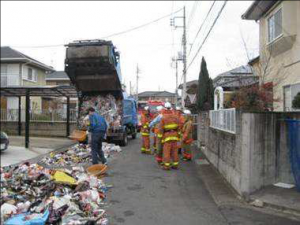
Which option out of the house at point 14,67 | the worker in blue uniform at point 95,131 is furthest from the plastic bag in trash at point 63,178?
the worker in blue uniform at point 95,131

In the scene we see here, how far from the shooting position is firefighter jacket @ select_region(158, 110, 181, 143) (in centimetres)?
1102

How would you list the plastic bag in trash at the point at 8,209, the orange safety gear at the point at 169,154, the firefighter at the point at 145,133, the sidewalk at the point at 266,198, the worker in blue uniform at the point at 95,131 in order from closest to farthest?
the plastic bag in trash at the point at 8,209 < the sidewalk at the point at 266,198 < the worker in blue uniform at the point at 95,131 < the orange safety gear at the point at 169,154 < the firefighter at the point at 145,133

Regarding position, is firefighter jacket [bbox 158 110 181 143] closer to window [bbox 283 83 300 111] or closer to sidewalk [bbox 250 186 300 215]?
sidewalk [bbox 250 186 300 215]

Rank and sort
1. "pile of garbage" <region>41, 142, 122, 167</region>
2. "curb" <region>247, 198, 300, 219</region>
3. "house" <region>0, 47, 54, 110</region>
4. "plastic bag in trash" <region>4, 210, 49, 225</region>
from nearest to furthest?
"house" <region>0, 47, 54, 110</region> < "plastic bag in trash" <region>4, 210, 49, 225</region> < "curb" <region>247, 198, 300, 219</region> < "pile of garbage" <region>41, 142, 122, 167</region>

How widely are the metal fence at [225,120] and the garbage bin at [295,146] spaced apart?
1269mm

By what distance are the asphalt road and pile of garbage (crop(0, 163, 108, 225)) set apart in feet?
1.22

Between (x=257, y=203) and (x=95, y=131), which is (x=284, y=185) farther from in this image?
(x=95, y=131)

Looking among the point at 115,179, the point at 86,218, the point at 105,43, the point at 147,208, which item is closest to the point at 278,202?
the point at 147,208

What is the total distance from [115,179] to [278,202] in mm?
4100

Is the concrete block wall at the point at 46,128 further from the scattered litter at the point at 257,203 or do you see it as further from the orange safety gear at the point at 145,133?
the scattered litter at the point at 257,203

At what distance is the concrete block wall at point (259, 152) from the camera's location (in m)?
7.53

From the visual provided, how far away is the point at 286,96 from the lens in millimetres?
14945

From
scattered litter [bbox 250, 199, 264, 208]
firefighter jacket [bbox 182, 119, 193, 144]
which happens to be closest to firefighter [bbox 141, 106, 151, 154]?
firefighter jacket [bbox 182, 119, 193, 144]

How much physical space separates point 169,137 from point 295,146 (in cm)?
405
